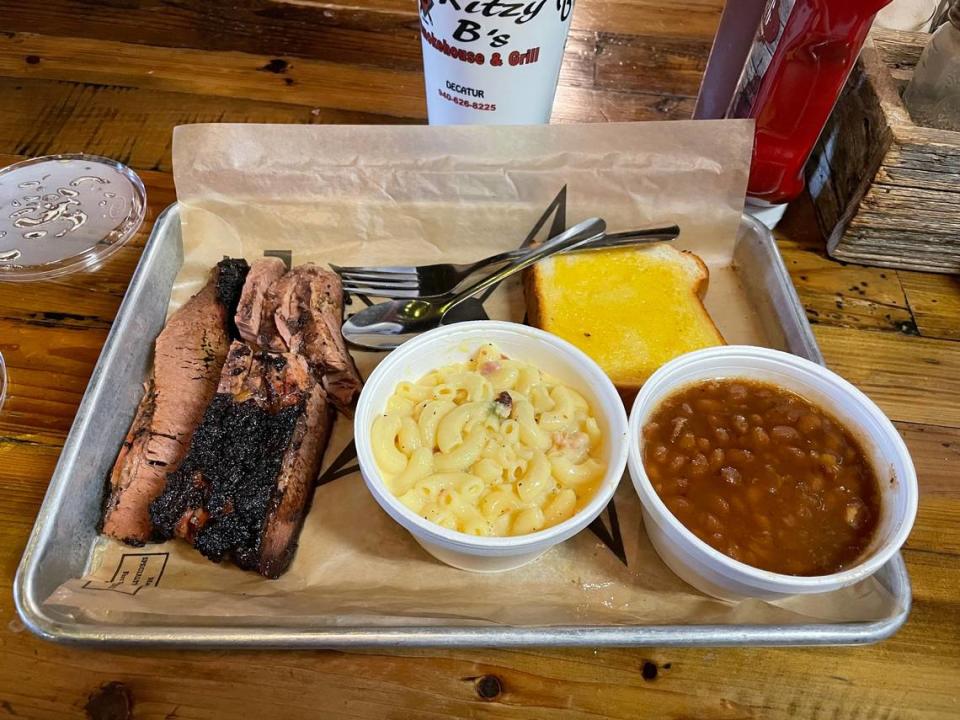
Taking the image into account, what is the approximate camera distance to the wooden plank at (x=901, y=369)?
1.86 meters

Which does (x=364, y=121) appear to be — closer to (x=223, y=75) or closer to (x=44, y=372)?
(x=223, y=75)

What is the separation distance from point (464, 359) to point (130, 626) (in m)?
0.90

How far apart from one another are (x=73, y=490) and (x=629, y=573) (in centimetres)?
122

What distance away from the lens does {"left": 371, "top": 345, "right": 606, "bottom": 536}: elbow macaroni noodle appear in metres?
1.41

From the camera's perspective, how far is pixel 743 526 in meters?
1.38

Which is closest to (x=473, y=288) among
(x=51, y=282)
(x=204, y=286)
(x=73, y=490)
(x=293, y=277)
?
(x=293, y=277)

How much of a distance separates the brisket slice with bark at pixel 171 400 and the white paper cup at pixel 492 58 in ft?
2.55

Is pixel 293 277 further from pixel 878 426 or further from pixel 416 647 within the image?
pixel 878 426

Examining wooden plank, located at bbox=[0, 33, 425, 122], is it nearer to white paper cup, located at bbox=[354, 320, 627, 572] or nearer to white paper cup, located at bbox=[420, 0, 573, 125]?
white paper cup, located at bbox=[420, 0, 573, 125]

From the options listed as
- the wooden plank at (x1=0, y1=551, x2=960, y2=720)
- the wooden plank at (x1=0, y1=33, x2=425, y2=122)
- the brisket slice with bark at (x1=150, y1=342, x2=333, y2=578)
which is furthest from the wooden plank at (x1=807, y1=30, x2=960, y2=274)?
the brisket slice with bark at (x1=150, y1=342, x2=333, y2=578)

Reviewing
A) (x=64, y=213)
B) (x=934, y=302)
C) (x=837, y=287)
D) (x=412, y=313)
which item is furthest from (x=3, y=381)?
(x=934, y=302)

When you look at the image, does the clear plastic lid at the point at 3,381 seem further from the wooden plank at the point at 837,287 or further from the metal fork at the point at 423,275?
the wooden plank at the point at 837,287

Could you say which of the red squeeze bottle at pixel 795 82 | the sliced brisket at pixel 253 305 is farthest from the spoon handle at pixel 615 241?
the sliced brisket at pixel 253 305

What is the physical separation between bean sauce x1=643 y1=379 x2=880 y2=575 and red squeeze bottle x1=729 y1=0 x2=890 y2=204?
84cm
